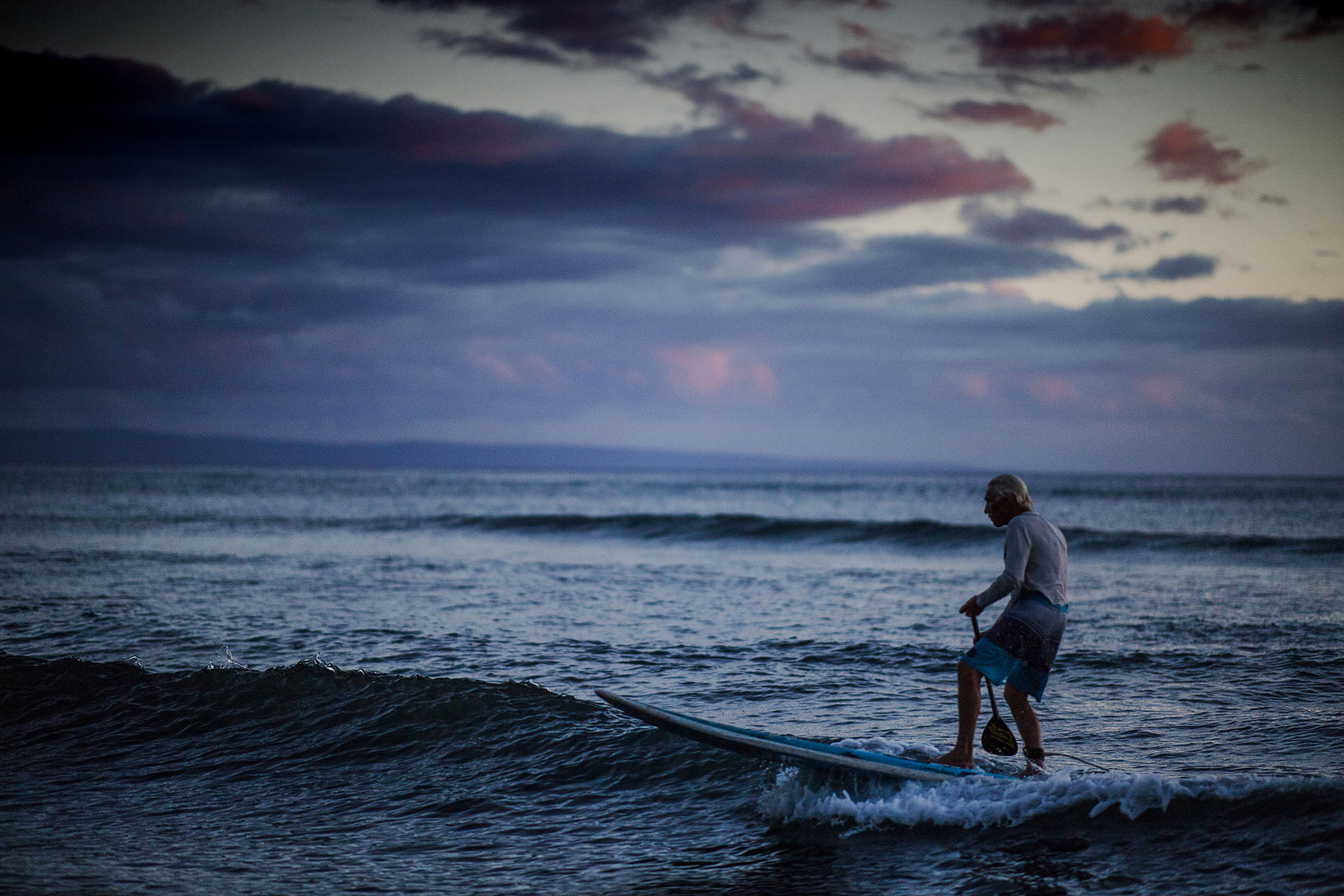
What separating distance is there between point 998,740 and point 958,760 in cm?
51

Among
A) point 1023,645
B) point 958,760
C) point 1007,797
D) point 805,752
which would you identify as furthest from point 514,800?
point 1023,645

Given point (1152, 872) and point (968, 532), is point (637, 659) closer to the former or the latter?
point (1152, 872)

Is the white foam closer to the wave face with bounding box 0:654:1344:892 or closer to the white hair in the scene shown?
the wave face with bounding box 0:654:1344:892

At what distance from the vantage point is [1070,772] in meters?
6.71

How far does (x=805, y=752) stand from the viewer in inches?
252

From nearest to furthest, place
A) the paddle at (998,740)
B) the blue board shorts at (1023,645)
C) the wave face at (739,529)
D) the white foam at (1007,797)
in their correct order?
the white foam at (1007,797) < the blue board shorts at (1023,645) < the paddle at (998,740) < the wave face at (739,529)

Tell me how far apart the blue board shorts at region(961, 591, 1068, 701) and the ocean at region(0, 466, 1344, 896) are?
0.75 m

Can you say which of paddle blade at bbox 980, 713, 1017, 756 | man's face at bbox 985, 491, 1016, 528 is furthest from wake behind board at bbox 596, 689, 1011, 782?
man's face at bbox 985, 491, 1016, 528

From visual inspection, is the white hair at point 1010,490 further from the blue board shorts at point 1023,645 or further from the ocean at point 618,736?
the ocean at point 618,736

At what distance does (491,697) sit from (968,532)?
2583 centimetres

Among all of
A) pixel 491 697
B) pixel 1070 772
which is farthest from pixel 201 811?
pixel 1070 772

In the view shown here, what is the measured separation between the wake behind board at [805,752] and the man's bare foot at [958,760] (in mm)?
34

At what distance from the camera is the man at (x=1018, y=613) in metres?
6.17

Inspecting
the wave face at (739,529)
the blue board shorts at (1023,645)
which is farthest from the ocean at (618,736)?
the wave face at (739,529)
